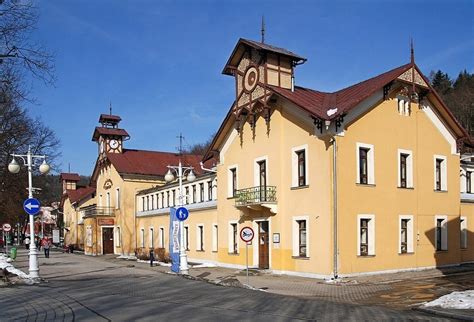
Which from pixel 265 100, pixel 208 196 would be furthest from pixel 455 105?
pixel 265 100

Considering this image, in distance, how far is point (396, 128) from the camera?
25.2m

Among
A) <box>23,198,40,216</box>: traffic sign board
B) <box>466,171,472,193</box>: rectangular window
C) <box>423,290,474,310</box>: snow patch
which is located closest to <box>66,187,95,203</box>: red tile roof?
<box>23,198,40,216</box>: traffic sign board

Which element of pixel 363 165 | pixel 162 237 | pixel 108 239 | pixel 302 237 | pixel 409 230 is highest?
pixel 363 165

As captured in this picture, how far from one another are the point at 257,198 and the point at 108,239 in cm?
3164

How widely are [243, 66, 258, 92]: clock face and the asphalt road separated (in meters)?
13.2

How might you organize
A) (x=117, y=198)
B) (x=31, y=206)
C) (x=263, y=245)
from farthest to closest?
(x=117, y=198)
(x=263, y=245)
(x=31, y=206)

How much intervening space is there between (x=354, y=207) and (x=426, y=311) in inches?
422

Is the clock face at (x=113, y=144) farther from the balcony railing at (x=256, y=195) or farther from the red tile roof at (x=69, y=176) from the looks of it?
the balcony railing at (x=256, y=195)

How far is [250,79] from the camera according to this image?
2777cm

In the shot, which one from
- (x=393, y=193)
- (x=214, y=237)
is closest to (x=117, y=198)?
(x=214, y=237)

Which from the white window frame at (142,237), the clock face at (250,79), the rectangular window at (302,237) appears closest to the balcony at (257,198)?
the rectangular window at (302,237)

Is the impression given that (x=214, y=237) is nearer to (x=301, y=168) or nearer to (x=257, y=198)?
(x=257, y=198)

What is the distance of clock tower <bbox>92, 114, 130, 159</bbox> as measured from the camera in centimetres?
5504

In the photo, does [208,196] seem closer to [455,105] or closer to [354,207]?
[354,207]
